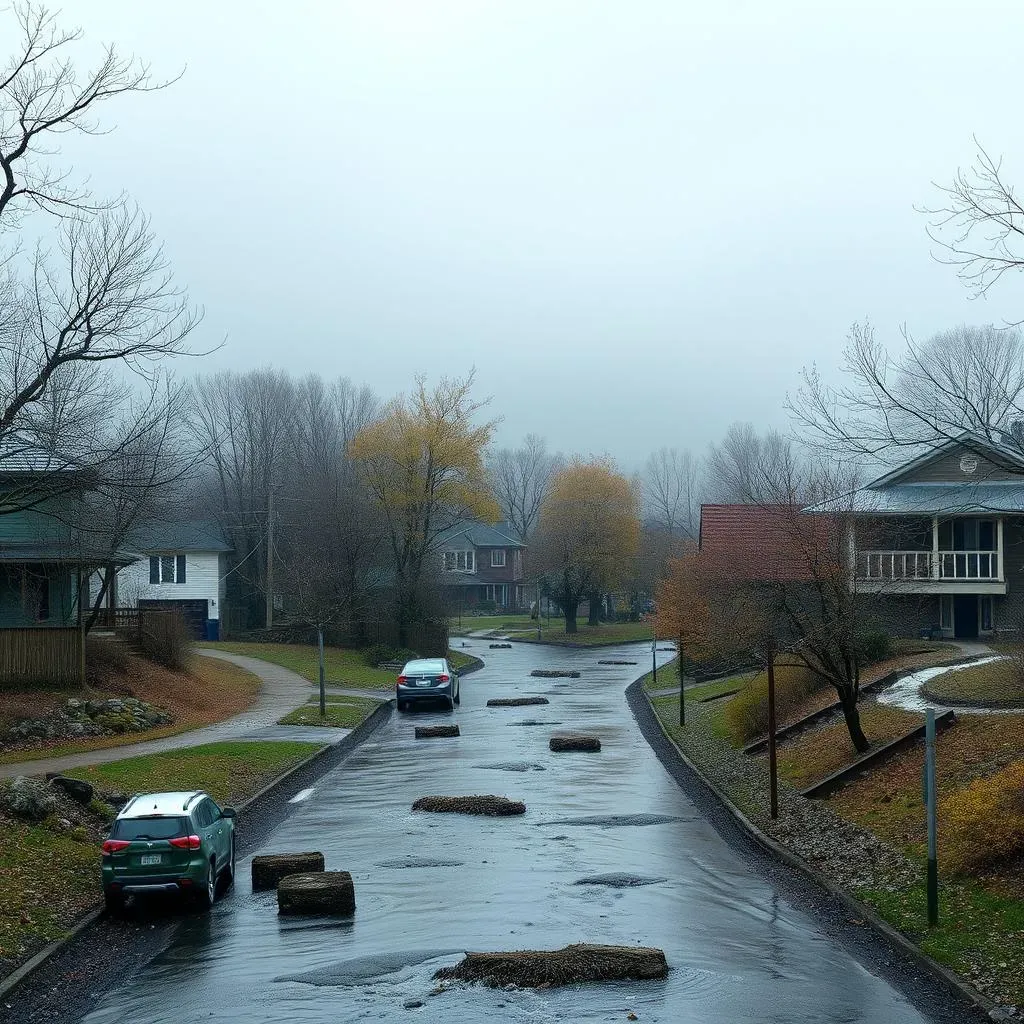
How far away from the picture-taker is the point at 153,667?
39.2 m

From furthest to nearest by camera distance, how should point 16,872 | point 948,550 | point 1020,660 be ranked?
point 948,550 → point 1020,660 → point 16,872

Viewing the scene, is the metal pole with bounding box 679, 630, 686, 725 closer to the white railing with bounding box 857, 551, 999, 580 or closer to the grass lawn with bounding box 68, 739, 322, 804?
the white railing with bounding box 857, 551, 999, 580

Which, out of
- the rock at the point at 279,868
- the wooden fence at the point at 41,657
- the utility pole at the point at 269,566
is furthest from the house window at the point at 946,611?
the utility pole at the point at 269,566

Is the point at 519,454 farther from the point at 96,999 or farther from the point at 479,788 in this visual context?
the point at 96,999

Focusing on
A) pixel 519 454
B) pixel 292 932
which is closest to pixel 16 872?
pixel 292 932

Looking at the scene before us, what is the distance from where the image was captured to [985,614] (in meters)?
44.1

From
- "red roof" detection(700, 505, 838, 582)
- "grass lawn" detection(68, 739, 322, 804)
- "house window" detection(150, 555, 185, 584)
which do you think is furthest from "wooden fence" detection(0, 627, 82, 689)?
"house window" detection(150, 555, 185, 584)

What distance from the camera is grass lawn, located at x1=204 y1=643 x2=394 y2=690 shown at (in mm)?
49000

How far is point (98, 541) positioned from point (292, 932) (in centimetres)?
2270

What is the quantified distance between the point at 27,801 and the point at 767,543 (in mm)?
20933

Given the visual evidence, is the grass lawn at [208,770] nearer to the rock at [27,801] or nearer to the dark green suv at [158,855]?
the rock at [27,801]

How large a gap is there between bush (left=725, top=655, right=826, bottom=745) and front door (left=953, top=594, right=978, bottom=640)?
45.8ft

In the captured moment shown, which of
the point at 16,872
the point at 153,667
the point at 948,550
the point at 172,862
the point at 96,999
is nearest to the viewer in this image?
the point at 96,999

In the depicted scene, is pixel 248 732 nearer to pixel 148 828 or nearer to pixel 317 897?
pixel 148 828
